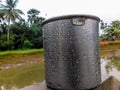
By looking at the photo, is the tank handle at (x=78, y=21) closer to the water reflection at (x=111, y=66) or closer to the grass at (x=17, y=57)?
the water reflection at (x=111, y=66)

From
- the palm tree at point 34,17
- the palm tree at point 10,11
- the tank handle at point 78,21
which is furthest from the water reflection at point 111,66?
the palm tree at point 34,17

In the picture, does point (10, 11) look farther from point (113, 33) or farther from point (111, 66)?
point (111, 66)

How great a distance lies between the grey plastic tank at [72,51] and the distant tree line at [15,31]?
18712 millimetres

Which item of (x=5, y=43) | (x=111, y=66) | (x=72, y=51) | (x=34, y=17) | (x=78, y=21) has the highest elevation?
(x=34, y=17)

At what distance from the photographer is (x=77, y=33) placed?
3.31ft

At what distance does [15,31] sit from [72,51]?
20.6 m

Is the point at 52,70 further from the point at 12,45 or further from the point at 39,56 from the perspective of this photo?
the point at 12,45

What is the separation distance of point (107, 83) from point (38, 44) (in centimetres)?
1988

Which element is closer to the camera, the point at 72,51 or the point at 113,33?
the point at 72,51

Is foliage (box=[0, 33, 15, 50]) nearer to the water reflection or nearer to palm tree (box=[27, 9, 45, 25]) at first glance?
palm tree (box=[27, 9, 45, 25])

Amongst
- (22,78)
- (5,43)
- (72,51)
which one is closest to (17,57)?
(5,43)

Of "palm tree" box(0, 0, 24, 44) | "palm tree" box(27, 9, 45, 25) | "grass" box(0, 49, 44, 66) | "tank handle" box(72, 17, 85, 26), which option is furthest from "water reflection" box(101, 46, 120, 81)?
"palm tree" box(27, 9, 45, 25)

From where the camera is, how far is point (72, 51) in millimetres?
1003

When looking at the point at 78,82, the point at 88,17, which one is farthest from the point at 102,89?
the point at 88,17
